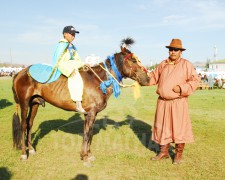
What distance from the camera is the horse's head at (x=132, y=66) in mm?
5445

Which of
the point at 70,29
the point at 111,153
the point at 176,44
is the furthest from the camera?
the point at 111,153

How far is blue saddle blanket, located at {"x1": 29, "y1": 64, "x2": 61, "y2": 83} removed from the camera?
18.0 ft

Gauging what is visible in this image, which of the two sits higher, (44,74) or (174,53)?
(174,53)

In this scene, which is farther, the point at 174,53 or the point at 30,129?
the point at 30,129

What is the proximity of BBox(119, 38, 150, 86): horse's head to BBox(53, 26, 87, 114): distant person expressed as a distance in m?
0.96

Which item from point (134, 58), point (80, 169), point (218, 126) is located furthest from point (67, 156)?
point (218, 126)

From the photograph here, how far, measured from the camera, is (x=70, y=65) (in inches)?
208

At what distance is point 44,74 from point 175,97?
2.97m

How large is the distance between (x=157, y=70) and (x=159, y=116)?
42.5 inches

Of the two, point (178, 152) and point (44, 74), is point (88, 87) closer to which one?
point (44, 74)

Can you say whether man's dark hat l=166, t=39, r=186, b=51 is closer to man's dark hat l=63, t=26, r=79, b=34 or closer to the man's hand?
the man's hand

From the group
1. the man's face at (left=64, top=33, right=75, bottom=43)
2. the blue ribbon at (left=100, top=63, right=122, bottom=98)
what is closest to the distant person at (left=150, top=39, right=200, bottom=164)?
the blue ribbon at (left=100, top=63, right=122, bottom=98)

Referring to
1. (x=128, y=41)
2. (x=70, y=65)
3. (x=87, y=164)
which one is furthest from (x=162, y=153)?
(x=70, y=65)

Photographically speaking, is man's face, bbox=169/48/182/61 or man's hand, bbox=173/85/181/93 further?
man's face, bbox=169/48/182/61
